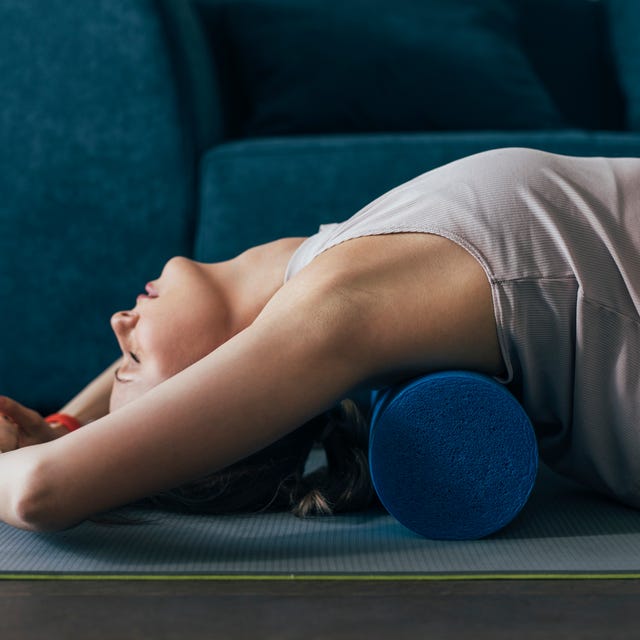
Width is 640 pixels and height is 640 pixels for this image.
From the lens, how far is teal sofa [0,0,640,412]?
5.95 feet

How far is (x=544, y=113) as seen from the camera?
219 cm

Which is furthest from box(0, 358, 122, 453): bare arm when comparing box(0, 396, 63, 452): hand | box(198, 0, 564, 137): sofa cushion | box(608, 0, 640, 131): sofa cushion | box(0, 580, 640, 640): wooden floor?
box(608, 0, 640, 131): sofa cushion

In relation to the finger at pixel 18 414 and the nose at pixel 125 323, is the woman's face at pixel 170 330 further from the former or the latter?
the finger at pixel 18 414

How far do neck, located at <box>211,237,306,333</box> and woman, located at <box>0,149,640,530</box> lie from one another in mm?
140

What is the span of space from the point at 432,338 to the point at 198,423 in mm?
275

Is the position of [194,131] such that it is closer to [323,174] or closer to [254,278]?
[323,174]

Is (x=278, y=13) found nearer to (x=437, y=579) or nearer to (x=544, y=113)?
(x=544, y=113)

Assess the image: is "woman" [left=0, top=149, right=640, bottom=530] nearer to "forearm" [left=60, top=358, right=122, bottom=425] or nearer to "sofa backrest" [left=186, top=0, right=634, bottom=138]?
"forearm" [left=60, top=358, right=122, bottom=425]

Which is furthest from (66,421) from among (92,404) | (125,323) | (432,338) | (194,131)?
(194,131)

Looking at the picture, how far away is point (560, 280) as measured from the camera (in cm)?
96

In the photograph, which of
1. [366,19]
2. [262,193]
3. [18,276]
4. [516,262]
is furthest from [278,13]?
[516,262]

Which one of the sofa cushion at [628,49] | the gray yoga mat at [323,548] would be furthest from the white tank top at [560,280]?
the sofa cushion at [628,49]

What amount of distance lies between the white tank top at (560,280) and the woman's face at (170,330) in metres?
0.23

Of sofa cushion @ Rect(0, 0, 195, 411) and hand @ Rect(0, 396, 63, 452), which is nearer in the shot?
hand @ Rect(0, 396, 63, 452)
